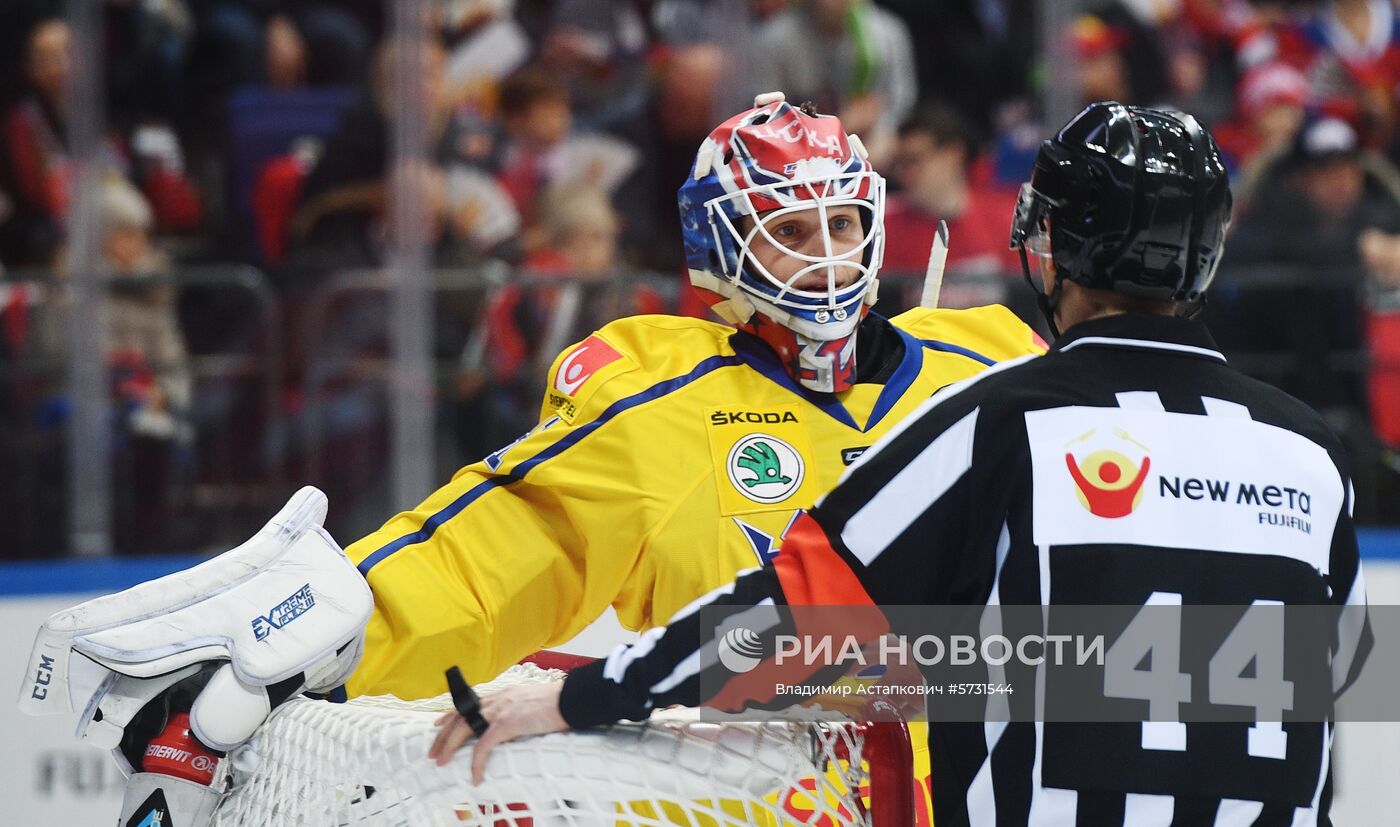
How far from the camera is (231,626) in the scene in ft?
6.12

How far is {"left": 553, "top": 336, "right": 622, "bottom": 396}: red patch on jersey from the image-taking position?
7.98ft

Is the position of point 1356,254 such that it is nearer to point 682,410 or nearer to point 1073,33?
point 1073,33

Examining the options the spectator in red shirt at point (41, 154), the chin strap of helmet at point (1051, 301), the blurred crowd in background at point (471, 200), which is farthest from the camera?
the spectator in red shirt at point (41, 154)

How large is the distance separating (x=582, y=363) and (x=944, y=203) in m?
2.71

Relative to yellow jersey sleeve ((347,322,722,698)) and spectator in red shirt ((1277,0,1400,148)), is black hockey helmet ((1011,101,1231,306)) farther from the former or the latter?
spectator in red shirt ((1277,0,1400,148))

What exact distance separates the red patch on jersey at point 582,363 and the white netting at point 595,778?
0.73 meters

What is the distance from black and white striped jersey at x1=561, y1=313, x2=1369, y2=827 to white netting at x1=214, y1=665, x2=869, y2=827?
12 cm

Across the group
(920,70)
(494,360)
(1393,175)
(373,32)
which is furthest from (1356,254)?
(373,32)

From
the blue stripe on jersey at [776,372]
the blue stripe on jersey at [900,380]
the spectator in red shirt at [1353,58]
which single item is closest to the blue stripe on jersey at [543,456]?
the blue stripe on jersey at [776,372]

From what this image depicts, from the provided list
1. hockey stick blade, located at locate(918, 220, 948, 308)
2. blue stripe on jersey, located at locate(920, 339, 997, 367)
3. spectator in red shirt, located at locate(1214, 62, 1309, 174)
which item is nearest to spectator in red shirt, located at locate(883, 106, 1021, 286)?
spectator in red shirt, located at locate(1214, 62, 1309, 174)

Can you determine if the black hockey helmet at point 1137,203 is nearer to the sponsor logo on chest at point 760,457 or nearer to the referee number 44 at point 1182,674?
the referee number 44 at point 1182,674

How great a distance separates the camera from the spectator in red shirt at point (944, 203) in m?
4.79

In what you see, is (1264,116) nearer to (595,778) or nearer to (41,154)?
(41,154)

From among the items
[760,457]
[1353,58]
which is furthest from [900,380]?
[1353,58]
